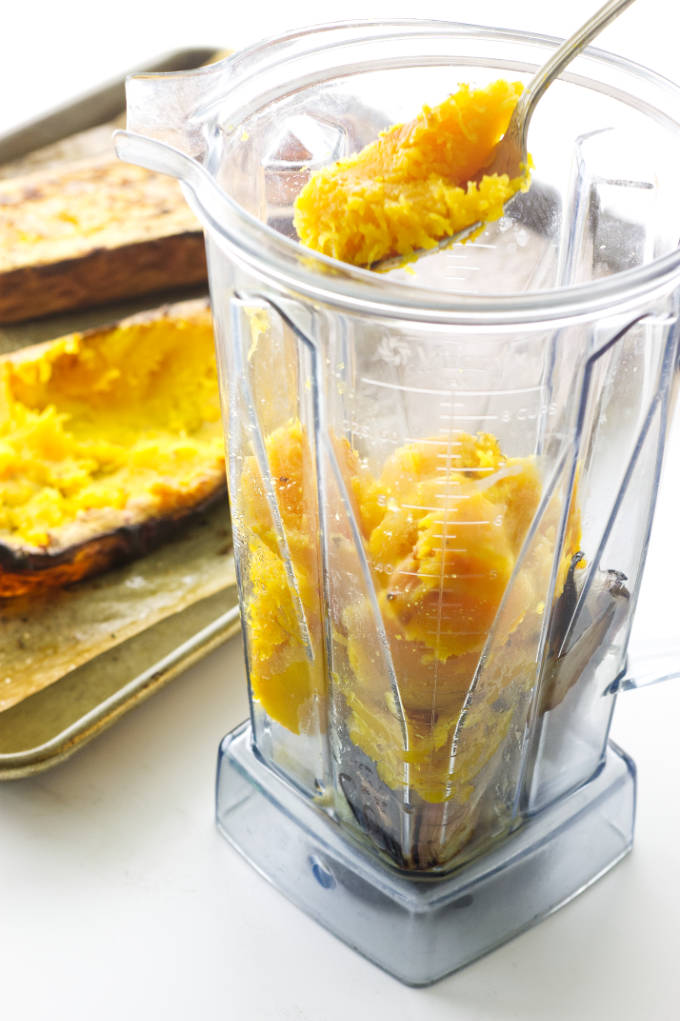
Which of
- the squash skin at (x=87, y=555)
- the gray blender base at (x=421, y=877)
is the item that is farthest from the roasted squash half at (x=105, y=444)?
the gray blender base at (x=421, y=877)

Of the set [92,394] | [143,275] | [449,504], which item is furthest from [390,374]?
[143,275]

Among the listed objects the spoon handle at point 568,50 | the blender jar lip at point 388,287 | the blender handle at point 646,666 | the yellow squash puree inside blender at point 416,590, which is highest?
the spoon handle at point 568,50

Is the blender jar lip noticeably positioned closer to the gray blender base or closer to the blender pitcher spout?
the blender pitcher spout

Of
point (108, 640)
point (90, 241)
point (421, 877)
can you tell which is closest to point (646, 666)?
point (421, 877)

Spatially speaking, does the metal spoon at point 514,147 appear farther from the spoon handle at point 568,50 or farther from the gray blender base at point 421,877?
the gray blender base at point 421,877

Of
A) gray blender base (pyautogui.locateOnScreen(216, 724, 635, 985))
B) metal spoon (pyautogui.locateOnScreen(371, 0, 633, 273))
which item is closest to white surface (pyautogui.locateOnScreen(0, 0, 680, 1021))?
gray blender base (pyautogui.locateOnScreen(216, 724, 635, 985))

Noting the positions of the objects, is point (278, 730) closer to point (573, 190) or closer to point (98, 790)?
point (98, 790)

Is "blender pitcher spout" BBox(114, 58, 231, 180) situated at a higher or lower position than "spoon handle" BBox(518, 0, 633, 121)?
lower
